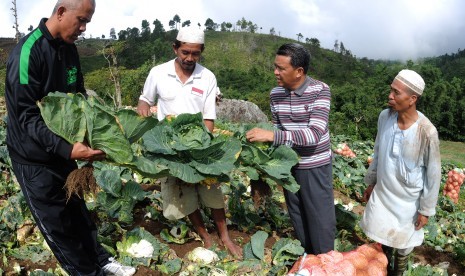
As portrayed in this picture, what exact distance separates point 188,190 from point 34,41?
5.20 feet

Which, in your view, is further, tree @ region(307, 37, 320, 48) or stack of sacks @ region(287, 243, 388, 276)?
tree @ region(307, 37, 320, 48)

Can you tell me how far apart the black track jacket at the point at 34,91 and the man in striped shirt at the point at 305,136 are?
1327mm

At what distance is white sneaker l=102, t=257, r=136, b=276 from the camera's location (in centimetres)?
303

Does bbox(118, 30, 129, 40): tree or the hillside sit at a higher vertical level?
bbox(118, 30, 129, 40): tree

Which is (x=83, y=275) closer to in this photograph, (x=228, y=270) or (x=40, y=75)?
(x=228, y=270)

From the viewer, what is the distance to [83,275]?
2.77 metres

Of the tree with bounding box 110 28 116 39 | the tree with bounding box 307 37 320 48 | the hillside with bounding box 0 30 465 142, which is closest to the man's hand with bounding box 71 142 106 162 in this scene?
the hillside with bounding box 0 30 465 142

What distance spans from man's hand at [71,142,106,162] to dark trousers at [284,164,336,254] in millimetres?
1558

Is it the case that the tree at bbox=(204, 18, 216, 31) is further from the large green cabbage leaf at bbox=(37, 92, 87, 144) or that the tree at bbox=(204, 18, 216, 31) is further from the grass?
the large green cabbage leaf at bbox=(37, 92, 87, 144)

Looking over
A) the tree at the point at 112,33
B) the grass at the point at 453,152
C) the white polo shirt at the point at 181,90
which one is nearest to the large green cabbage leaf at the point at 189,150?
the white polo shirt at the point at 181,90

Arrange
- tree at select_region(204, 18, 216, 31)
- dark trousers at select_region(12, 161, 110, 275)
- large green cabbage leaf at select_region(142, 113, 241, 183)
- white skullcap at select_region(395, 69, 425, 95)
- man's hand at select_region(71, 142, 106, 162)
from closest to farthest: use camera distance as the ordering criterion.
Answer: man's hand at select_region(71, 142, 106, 162) < dark trousers at select_region(12, 161, 110, 275) < large green cabbage leaf at select_region(142, 113, 241, 183) < white skullcap at select_region(395, 69, 425, 95) < tree at select_region(204, 18, 216, 31)

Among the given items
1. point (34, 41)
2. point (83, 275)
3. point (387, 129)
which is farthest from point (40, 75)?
point (387, 129)

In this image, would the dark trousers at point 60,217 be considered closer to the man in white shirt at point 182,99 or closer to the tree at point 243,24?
the man in white shirt at point 182,99

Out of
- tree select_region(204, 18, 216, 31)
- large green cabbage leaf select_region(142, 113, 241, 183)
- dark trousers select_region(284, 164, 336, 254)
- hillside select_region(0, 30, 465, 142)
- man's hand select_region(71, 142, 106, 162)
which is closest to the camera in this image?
man's hand select_region(71, 142, 106, 162)
